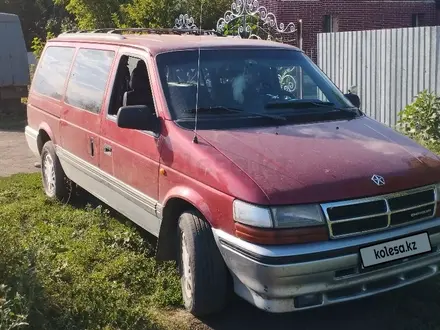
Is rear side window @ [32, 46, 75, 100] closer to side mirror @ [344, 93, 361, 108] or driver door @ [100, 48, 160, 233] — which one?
driver door @ [100, 48, 160, 233]

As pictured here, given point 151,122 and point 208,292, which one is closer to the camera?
point 208,292

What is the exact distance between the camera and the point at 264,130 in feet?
15.7

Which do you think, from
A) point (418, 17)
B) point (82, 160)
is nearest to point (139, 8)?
point (82, 160)

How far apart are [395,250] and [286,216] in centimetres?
80

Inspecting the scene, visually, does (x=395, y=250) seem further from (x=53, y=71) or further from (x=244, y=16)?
(x=244, y=16)

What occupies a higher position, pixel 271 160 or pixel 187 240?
pixel 271 160

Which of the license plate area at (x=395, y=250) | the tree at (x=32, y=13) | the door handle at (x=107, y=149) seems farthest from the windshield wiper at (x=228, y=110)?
the tree at (x=32, y=13)

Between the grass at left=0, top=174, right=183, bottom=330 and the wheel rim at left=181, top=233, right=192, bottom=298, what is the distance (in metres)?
0.21

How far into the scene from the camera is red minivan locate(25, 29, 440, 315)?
3904 mm

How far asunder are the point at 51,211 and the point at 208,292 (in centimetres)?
344

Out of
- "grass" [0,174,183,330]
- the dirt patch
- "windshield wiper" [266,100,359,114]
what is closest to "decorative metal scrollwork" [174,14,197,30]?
the dirt patch

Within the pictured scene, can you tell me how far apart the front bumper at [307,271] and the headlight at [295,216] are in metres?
0.13

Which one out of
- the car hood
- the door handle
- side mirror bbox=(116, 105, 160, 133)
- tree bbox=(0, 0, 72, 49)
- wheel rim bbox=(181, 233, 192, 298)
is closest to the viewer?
the car hood

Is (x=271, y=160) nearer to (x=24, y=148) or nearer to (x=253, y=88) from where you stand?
(x=253, y=88)
